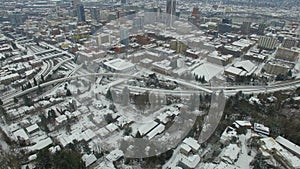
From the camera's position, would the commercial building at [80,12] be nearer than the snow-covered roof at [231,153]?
No

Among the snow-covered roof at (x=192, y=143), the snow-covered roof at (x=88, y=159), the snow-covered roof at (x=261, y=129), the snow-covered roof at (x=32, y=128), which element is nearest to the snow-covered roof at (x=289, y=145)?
the snow-covered roof at (x=261, y=129)

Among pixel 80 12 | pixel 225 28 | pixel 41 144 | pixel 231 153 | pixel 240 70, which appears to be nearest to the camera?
pixel 231 153

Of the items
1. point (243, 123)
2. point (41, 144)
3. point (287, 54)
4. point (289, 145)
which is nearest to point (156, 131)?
point (243, 123)

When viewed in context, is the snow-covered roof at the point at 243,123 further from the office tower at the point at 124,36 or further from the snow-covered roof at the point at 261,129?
the office tower at the point at 124,36

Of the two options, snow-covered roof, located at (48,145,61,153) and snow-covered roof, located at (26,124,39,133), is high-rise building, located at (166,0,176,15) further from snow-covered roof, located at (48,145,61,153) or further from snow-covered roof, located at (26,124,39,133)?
snow-covered roof, located at (48,145,61,153)

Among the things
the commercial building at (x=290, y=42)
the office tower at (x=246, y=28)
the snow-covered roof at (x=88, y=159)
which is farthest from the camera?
the office tower at (x=246, y=28)

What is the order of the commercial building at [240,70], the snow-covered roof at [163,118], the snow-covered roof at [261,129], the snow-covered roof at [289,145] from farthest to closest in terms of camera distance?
the commercial building at [240,70], the snow-covered roof at [163,118], the snow-covered roof at [261,129], the snow-covered roof at [289,145]

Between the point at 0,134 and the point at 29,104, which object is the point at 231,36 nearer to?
the point at 29,104

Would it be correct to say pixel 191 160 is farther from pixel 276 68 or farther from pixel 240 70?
pixel 276 68

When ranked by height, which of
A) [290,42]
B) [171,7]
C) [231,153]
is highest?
[171,7]

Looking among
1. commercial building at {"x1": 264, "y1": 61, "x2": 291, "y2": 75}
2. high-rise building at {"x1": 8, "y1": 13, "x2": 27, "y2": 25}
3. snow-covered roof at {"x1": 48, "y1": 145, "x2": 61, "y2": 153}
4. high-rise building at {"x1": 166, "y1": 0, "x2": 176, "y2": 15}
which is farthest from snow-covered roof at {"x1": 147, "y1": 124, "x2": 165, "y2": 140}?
high-rise building at {"x1": 8, "y1": 13, "x2": 27, "y2": 25}

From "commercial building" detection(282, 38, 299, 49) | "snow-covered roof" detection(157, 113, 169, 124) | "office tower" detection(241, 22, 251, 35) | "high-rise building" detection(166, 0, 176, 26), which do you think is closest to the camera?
"snow-covered roof" detection(157, 113, 169, 124)

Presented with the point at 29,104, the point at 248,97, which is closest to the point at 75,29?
the point at 29,104
